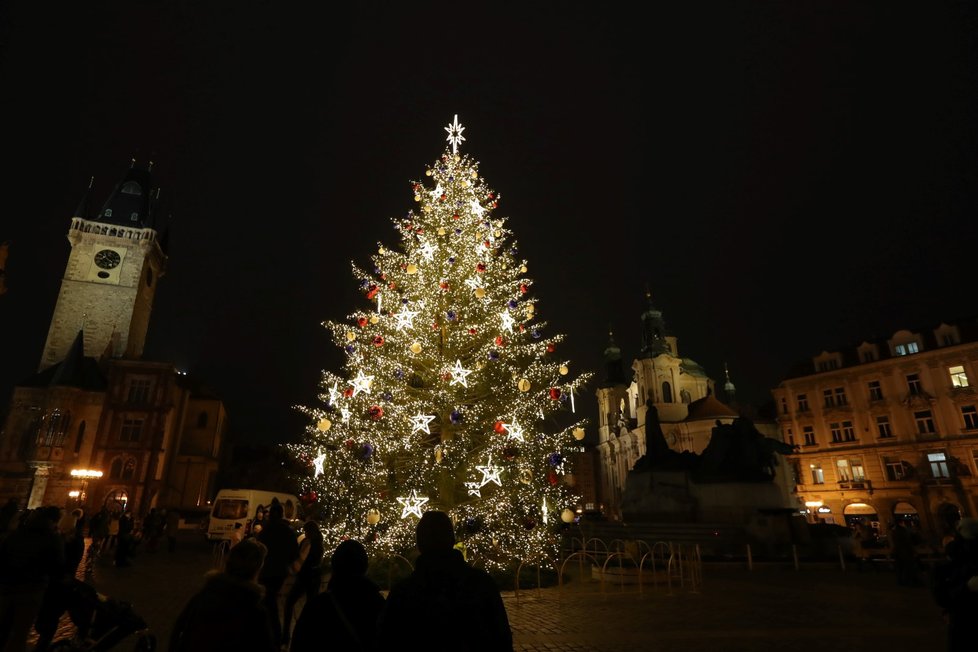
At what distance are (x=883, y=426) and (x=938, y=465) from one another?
4185 millimetres

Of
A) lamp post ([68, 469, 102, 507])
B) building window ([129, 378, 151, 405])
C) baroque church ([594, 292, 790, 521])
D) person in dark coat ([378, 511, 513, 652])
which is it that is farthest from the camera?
baroque church ([594, 292, 790, 521])

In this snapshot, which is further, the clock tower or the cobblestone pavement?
the clock tower

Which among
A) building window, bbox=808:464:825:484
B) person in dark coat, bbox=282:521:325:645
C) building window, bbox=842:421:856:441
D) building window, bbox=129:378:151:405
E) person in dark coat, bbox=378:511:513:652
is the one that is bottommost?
person in dark coat, bbox=282:521:325:645

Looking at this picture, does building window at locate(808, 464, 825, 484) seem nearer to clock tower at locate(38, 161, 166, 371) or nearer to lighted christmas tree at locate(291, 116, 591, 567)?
lighted christmas tree at locate(291, 116, 591, 567)

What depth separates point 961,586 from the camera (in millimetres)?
4121

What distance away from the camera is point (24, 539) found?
523 centimetres

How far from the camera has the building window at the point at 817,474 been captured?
4184 cm

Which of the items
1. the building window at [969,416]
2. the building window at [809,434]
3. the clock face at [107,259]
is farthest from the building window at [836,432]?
the clock face at [107,259]

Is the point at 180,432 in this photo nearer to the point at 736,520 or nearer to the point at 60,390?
the point at 60,390

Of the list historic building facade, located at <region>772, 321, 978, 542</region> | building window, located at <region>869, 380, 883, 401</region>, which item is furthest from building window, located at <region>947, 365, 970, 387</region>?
building window, located at <region>869, 380, 883, 401</region>

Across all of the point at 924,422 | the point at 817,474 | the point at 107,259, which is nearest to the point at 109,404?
the point at 107,259

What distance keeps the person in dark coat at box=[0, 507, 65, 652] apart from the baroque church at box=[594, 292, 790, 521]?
57490 mm

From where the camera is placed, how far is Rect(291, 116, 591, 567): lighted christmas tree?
11438 mm

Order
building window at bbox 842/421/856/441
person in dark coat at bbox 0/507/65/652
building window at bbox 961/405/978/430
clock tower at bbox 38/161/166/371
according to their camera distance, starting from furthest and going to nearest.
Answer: clock tower at bbox 38/161/166/371
building window at bbox 842/421/856/441
building window at bbox 961/405/978/430
person in dark coat at bbox 0/507/65/652
